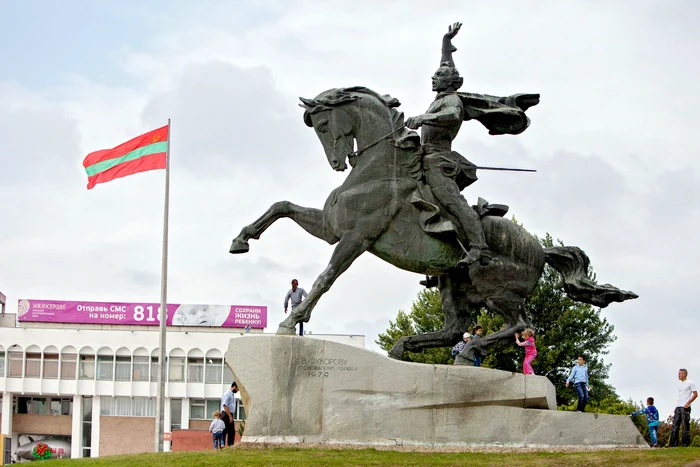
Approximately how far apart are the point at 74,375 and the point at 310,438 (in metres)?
62.4

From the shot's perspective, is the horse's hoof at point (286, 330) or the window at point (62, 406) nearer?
the horse's hoof at point (286, 330)

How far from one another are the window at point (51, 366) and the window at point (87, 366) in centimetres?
181

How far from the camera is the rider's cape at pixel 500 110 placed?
18641 mm

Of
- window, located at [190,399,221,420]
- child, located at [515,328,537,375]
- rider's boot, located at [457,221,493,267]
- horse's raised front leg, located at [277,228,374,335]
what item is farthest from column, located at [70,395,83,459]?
rider's boot, located at [457,221,493,267]

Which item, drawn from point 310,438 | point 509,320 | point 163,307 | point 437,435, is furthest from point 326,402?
point 163,307

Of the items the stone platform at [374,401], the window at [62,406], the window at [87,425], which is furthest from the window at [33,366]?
the stone platform at [374,401]

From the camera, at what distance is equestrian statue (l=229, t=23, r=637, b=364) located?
693 inches

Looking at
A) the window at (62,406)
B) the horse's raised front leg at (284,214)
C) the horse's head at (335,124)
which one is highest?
the horse's head at (335,124)

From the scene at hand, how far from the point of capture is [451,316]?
61.9 ft

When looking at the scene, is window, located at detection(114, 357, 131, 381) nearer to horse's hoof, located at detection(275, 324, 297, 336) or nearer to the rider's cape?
the rider's cape

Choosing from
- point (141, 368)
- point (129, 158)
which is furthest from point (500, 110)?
point (141, 368)

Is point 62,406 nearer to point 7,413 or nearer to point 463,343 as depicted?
point 7,413

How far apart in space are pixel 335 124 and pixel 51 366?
203 feet

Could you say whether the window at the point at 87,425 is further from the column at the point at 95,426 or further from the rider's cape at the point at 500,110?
the rider's cape at the point at 500,110
